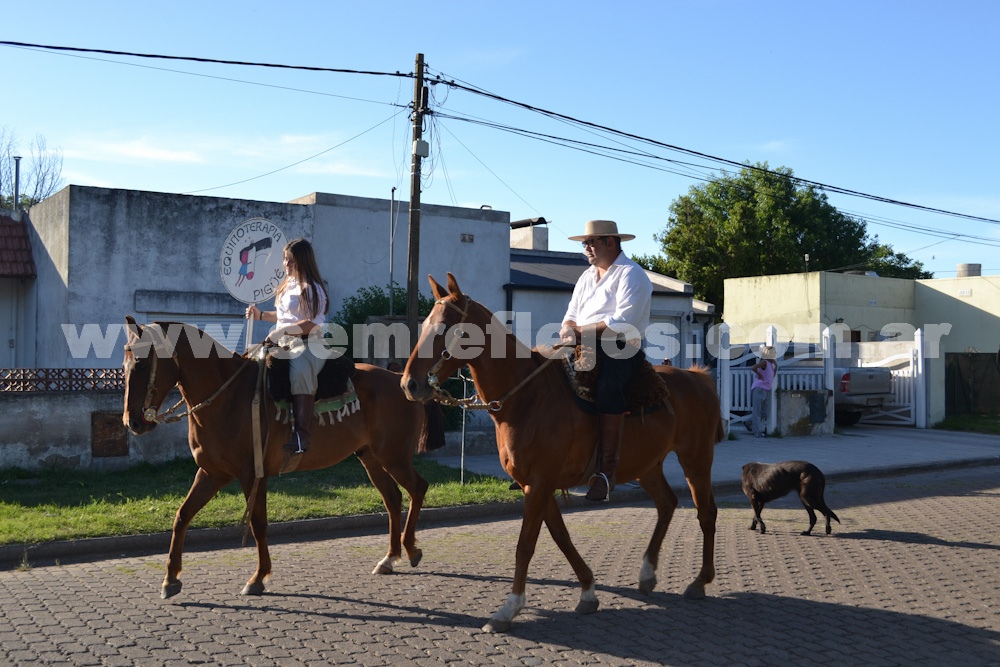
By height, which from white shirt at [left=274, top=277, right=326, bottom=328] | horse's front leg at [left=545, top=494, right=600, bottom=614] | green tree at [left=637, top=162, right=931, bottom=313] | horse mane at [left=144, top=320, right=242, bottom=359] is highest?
green tree at [left=637, top=162, right=931, bottom=313]

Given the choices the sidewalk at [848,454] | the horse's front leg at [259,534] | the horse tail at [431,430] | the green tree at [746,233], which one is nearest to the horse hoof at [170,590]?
the horse's front leg at [259,534]

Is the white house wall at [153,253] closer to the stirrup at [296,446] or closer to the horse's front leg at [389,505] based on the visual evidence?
the horse's front leg at [389,505]

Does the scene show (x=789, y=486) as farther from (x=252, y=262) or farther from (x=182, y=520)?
(x=252, y=262)

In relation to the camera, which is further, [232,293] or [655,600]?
[232,293]

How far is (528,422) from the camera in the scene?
20.8ft

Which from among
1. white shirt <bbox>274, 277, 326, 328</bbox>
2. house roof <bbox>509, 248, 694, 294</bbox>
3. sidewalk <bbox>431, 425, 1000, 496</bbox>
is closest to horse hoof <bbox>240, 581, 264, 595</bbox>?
white shirt <bbox>274, 277, 326, 328</bbox>

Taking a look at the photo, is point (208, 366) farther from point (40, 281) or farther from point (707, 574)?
point (40, 281)

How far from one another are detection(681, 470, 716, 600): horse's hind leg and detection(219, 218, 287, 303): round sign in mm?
12626

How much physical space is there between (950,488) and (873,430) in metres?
9.33

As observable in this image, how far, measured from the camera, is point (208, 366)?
7.14m

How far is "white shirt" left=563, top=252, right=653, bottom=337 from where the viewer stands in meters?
6.68

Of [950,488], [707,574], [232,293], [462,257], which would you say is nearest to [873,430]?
[950,488]

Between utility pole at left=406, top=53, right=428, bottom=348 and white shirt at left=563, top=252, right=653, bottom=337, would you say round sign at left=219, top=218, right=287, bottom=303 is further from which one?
white shirt at left=563, top=252, right=653, bottom=337

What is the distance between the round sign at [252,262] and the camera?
60.6 ft
